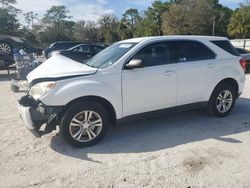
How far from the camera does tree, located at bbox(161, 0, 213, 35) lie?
4394 centimetres

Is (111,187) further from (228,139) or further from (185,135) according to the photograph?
(228,139)

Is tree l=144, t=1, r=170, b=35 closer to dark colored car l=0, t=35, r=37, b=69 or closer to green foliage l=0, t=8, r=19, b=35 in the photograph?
green foliage l=0, t=8, r=19, b=35

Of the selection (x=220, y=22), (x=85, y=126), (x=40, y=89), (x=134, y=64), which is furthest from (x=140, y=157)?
(x=220, y=22)

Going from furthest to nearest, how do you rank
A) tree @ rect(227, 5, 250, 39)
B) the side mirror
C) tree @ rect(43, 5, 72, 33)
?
tree @ rect(43, 5, 72, 33) → tree @ rect(227, 5, 250, 39) → the side mirror

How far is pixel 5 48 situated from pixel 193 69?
10730 millimetres

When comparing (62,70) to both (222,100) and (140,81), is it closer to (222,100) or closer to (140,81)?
(140,81)

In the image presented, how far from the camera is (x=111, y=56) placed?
4984mm

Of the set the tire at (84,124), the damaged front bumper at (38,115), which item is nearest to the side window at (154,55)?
the tire at (84,124)

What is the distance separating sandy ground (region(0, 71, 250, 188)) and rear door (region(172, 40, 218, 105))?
606 mm

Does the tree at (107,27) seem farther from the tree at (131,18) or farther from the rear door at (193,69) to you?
the rear door at (193,69)

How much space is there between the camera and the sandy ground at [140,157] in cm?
347

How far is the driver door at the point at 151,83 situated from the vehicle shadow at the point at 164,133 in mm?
473

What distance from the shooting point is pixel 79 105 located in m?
4.27

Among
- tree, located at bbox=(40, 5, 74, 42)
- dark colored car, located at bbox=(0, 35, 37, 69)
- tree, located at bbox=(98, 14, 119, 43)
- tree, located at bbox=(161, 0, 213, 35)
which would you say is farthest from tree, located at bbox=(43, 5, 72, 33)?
dark colored car, located at bbox=(0, 35, 37, 69)
